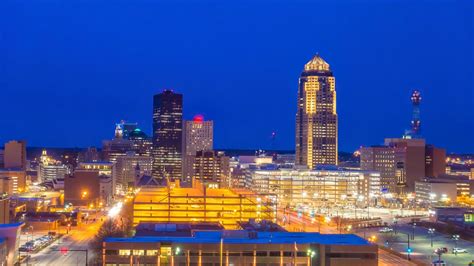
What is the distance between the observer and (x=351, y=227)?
75.0m

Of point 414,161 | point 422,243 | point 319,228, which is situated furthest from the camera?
point 414,161

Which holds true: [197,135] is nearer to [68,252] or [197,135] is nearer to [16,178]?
[16,178]

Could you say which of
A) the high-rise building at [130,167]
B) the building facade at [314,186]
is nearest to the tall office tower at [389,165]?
the building facade at [314,186]

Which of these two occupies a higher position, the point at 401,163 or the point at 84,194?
the point at 401,163

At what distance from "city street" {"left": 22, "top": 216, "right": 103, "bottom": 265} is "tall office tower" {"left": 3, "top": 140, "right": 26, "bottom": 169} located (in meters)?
63.9

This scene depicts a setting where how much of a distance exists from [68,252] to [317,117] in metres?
107

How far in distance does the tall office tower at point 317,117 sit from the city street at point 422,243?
8034cm

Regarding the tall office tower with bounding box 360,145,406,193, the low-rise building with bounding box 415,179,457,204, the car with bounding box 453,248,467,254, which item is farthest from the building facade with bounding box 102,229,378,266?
the tall office tower with bounding box 360,145,406,193

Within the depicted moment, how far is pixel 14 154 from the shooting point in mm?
135625

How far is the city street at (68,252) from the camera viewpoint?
1996 inches

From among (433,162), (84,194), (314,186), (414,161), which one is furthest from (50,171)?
(433,162)

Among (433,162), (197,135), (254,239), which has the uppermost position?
(197,135)

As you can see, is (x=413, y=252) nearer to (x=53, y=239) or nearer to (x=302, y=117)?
(x=53, y=239)

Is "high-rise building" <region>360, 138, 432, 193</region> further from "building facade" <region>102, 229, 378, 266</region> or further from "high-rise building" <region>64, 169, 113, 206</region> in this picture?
"building facade" <region>102, 229, 378, 266</region>
